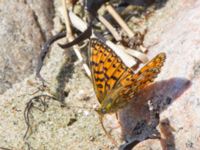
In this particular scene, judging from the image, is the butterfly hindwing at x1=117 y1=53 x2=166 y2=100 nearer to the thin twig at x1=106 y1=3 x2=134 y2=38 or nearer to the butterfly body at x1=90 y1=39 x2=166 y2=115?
the butterfly body at x1=90 y1=39 x2=166 y2=115

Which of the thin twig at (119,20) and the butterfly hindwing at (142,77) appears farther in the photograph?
the thin twig at (119,20)

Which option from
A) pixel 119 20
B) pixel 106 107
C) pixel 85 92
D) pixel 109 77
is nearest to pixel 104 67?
pixel 109 77

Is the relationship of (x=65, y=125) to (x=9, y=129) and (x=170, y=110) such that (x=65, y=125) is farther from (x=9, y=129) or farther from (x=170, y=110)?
(x=170, y=110)

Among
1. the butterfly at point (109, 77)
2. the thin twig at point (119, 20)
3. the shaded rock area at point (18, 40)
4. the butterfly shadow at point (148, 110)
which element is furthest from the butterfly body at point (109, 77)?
the shaded rock area at point (18, 40)

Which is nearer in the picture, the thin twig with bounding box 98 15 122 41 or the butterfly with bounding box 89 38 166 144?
the butterfly with bounding box 89 38 166 144

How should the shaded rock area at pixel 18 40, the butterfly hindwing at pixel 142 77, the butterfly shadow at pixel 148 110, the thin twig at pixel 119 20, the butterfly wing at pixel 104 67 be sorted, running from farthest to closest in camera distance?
the shaded rock area at pixel 18 40
the thin twig at pixel 119 20
the butterfly wing at pixel 104 67
the butterfly shadow at pixel 148 110
the butterfly hindwing at pixel 142 77

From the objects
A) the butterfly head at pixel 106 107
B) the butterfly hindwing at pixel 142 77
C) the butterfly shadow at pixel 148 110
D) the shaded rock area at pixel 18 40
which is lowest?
the butterfly shadow at pixel 148 110

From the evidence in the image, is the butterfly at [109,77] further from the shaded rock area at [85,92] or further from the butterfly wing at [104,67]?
the shaded rock area at [85,92]

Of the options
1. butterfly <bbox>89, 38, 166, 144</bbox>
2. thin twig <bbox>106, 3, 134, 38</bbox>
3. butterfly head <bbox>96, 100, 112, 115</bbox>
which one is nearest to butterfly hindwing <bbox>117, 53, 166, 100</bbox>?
butterfly <bbox>89, 38, 166, 144</bbox>
